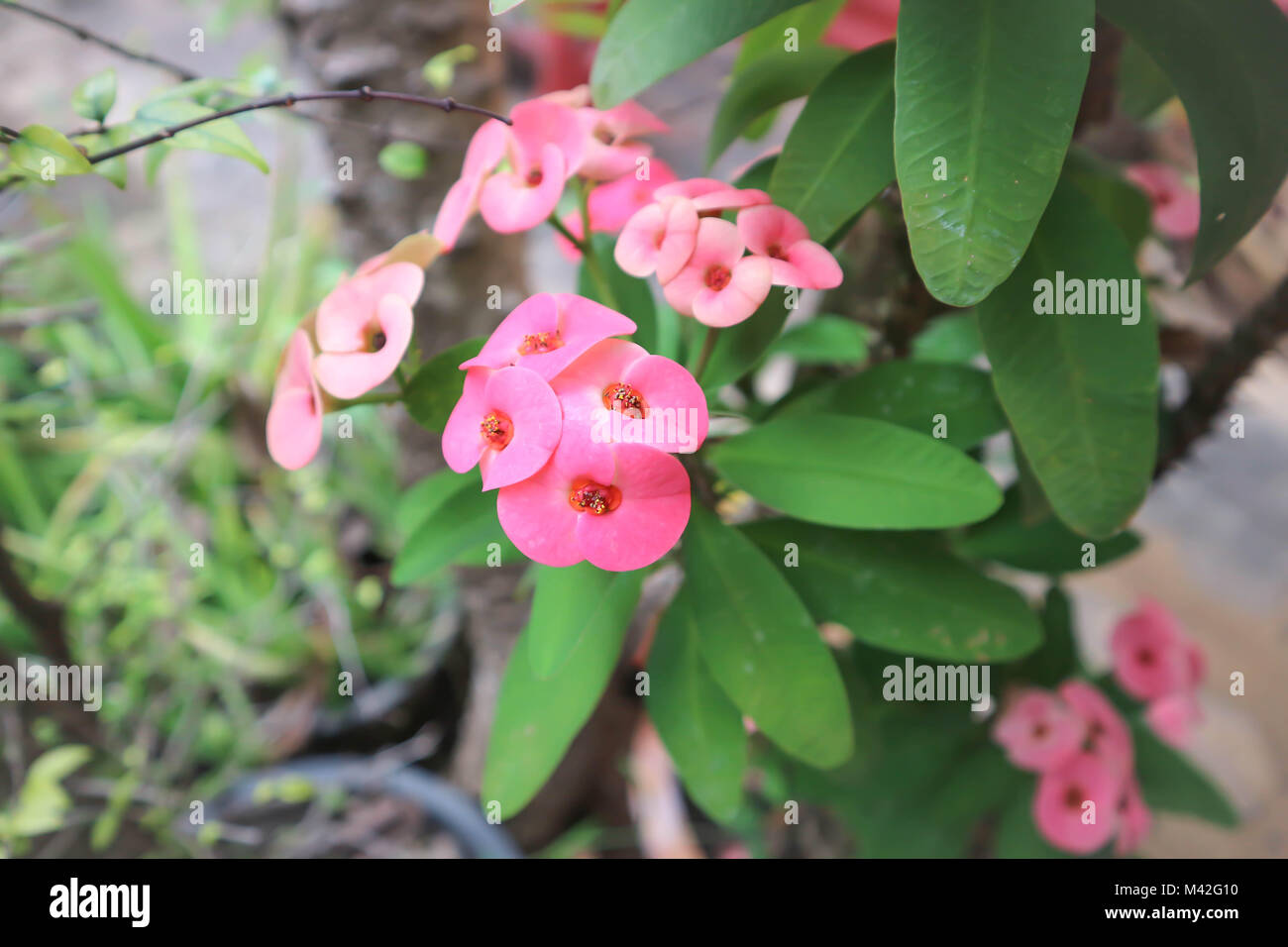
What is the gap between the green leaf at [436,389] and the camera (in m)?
0.61

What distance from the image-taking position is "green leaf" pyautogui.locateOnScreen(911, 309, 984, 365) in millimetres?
965

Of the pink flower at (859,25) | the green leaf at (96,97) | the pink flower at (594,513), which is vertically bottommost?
the pink flower at (594,513)

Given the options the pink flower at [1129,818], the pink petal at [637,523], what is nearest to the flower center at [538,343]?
the pink petal at [637,523]

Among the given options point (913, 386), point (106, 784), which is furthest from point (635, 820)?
point (913, 386)

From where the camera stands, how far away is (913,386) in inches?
29.2

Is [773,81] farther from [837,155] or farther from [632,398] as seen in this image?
[632,398]

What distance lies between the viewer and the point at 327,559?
5.25 feet

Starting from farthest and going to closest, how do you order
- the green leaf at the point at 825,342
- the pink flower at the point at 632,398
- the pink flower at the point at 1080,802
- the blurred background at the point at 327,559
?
the blurred background at the point at 327,559 → the green leaf at the point at 825,342 → the pink flower at the point at 1080,802 → the pink flower at the point at 632,398

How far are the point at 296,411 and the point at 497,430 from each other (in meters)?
0.18

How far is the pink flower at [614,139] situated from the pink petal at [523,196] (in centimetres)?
4

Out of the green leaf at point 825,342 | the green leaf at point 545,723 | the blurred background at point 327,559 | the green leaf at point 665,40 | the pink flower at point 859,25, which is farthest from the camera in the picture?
the pink flower at point 859,25

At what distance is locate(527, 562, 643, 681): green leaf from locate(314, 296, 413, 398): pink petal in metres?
0.20

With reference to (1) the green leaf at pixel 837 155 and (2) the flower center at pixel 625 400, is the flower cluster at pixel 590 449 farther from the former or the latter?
(1) the green leaf at pixel 837 155

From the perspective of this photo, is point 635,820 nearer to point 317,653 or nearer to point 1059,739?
point 317,653
